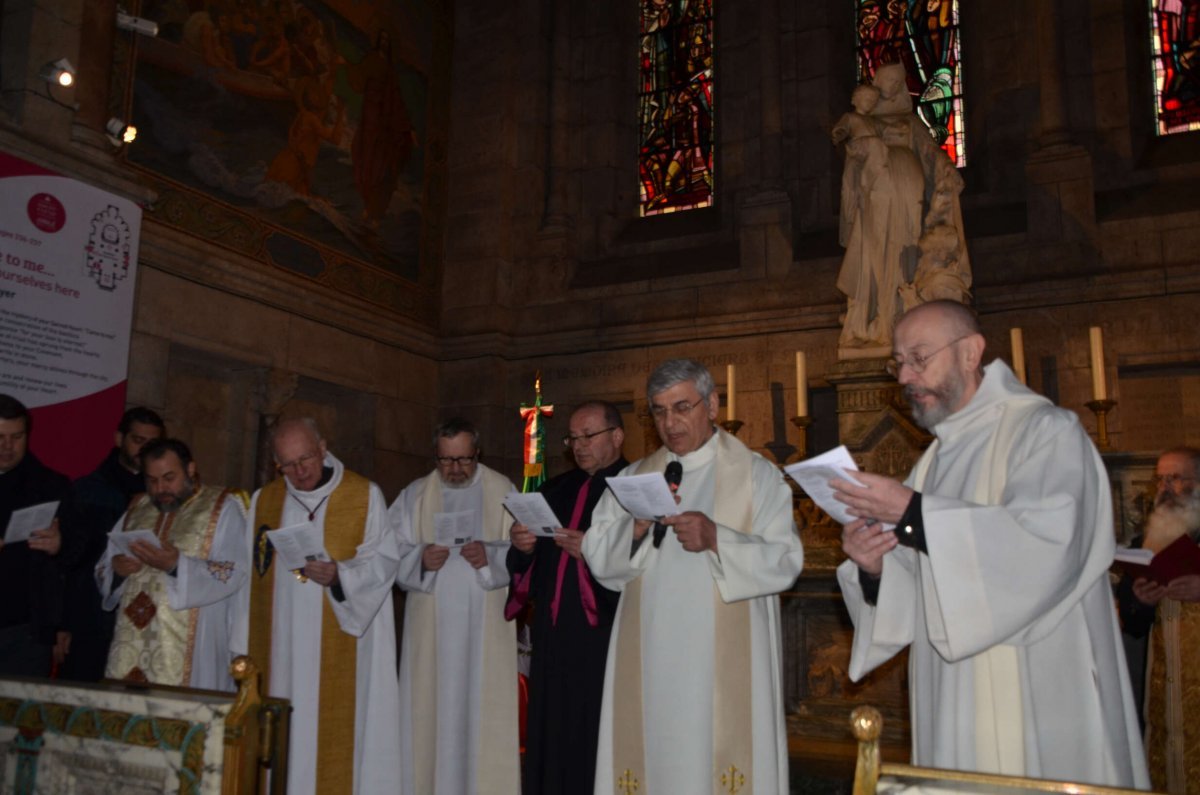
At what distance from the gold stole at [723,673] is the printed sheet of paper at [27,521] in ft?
7.67

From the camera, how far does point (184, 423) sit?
28.9ft

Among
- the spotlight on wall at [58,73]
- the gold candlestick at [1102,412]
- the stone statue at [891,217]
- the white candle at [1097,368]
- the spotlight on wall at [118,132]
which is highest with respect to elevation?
the spotlight on wall at [58,73]

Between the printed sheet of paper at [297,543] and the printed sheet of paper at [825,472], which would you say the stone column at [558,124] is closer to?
the printed sheet of paper at [297,543]

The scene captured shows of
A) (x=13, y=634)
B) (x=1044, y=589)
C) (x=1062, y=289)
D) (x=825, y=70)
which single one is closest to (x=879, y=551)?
(x=1044, y=589)

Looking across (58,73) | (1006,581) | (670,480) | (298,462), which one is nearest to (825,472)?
(1006,581)

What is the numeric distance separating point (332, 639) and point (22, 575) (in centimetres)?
131

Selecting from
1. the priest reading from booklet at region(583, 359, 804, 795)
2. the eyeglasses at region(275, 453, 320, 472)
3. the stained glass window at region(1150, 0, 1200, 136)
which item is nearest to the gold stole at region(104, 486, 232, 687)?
the eyeglasses at region(275, 453, 320, 472)

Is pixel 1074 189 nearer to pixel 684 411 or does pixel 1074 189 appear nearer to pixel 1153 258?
pixel 1153 258

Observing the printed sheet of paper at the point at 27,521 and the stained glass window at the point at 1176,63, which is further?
the stained glass window at the point at 1176,63

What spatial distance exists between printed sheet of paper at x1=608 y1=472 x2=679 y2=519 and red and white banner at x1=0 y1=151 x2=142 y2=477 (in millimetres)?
4784

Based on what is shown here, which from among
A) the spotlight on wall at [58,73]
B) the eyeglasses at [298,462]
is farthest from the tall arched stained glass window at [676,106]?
the eyeglasses at [298,462]

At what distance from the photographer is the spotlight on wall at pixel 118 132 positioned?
7641 millimetres

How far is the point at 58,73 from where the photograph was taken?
719 centimetres

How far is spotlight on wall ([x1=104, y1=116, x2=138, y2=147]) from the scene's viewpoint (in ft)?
25.1
